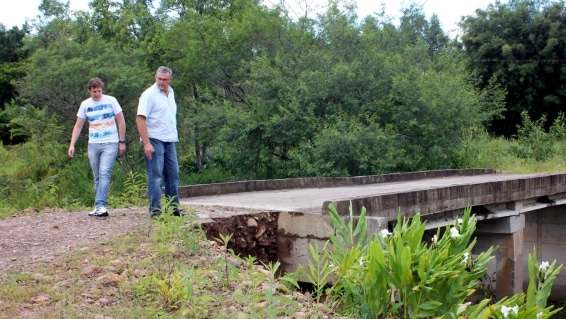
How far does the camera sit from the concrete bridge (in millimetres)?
8172

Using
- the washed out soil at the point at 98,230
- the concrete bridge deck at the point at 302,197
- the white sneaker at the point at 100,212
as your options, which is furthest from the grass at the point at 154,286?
the concrete bridge deck at the point at 302,197

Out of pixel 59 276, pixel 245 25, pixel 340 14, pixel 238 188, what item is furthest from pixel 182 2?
pixel 59 276

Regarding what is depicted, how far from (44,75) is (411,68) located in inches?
458

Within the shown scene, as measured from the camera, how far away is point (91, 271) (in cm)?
547

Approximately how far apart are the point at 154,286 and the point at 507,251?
11.4 m

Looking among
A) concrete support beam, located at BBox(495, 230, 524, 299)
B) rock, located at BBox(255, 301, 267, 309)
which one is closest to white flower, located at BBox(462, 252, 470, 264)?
rock, located at BBox(255, 301, 267, 309)

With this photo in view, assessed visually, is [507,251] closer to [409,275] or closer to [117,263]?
[409,275]

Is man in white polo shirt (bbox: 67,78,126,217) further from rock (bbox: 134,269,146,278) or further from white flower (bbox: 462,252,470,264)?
white flower (bbox: 462,252,470,264)

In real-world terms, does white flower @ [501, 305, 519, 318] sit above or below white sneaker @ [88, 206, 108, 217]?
below

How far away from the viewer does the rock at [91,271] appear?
5423mm

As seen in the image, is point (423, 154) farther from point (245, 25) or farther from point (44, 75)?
point (44, 75)

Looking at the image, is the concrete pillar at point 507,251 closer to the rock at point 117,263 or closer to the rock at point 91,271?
the rock at point 117,263

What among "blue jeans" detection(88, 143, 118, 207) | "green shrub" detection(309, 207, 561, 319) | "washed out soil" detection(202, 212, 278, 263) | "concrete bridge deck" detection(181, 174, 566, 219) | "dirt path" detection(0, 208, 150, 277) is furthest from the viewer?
"concrete bridge deck" detection(181, 174, 566, 219)

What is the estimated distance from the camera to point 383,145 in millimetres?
20438
